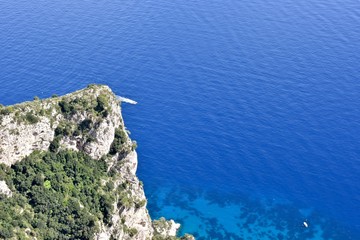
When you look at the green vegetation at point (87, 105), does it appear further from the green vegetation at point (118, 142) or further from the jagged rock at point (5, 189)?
the jagged rock at point (5, 189)

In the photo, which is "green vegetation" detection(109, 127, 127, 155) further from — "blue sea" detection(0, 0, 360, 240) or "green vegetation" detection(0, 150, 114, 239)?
"blue sea" detection(0, 0, 360, 240)

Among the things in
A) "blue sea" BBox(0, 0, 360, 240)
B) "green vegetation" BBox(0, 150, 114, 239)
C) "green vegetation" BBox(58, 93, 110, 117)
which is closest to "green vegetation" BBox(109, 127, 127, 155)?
"green vegetation" BBox(0, 150, 114, 239)

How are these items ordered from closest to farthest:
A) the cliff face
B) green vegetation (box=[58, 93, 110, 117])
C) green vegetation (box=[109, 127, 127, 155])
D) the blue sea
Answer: the cliff face < green vegetation (box=[58, 93, 110, 117]) < green vegetation (box=[109, 127, 127, 155]) < the blue sea

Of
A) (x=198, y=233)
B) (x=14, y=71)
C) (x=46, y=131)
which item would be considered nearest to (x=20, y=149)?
(x=46, y=131)

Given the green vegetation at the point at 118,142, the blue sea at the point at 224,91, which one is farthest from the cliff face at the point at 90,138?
the blue sea at the point at 224,91

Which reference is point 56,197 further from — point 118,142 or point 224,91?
point 224,91

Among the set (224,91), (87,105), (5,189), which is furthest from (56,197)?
(224,91)

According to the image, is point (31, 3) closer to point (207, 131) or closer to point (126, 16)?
point (126, 16)
